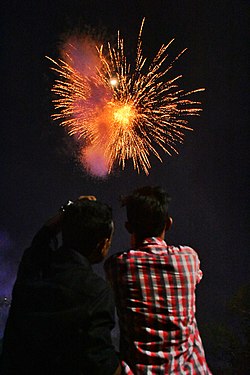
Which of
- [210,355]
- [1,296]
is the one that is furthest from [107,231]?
[1,296]

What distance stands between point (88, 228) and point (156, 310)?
647 millimetres

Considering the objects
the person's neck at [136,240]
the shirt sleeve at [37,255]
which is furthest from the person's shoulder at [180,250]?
the shirt sleeve at [37,255]

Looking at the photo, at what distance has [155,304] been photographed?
6.75 feet

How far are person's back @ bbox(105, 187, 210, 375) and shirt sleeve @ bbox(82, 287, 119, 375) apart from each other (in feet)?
0.62

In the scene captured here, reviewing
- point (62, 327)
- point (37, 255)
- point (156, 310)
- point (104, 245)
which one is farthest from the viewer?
point (37, 255)

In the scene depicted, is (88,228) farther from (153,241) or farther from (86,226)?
(153,241)

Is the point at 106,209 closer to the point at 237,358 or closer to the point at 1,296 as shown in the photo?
the point at 237,358

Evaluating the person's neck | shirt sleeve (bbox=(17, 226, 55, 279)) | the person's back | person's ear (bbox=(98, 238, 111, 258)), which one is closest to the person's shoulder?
the person's back

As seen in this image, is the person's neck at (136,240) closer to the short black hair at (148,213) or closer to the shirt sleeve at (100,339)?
the short black hair at (148,213)

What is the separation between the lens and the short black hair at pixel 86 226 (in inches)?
82.6

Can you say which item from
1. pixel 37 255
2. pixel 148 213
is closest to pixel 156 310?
pixel 148 213

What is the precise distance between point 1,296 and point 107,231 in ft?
110

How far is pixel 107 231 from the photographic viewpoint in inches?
85.0

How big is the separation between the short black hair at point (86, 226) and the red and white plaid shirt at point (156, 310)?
0.19 metres
